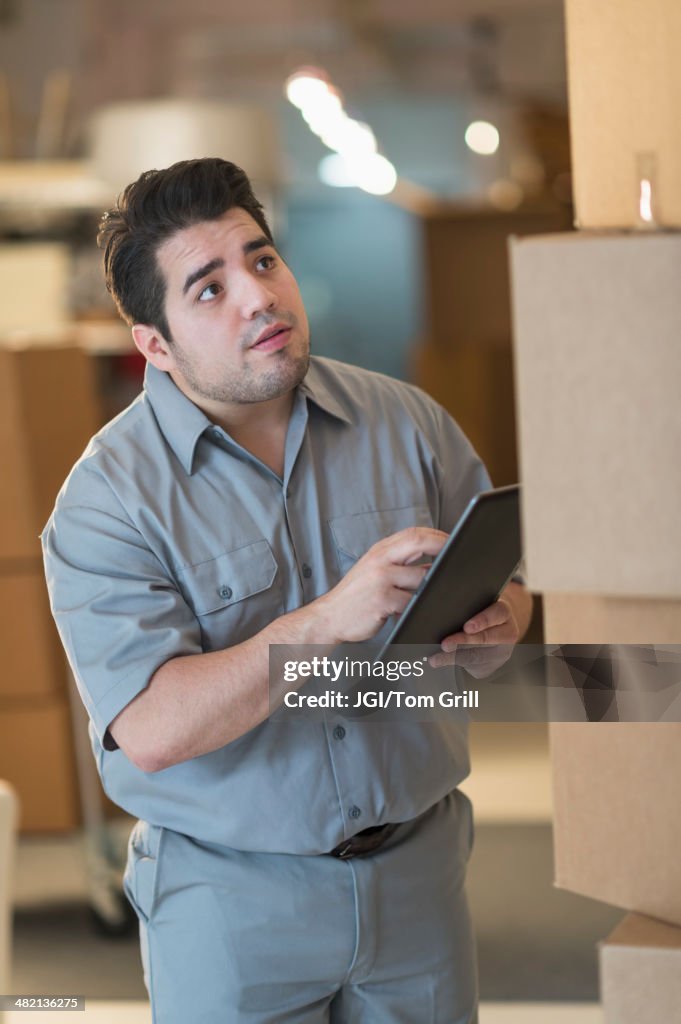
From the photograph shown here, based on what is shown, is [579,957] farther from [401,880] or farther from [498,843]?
[401,880]

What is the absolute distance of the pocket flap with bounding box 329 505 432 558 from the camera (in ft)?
4.99

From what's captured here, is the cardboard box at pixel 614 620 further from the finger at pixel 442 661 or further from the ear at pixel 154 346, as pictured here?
the ear at pixel 154 346

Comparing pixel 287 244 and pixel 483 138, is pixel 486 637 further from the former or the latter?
pixel 287 244

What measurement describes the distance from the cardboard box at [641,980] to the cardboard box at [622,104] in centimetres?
59

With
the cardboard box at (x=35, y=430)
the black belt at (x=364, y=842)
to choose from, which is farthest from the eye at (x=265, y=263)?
the cardboard box at (x=35, y=430)

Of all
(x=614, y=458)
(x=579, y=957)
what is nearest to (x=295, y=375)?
(x=614, y=458)

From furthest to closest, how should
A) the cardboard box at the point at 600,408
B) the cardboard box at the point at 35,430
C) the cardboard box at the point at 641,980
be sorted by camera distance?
1. the cardboard box at the point at 35,430
2. the cardboard box at the point at 641,980
3. the cardboard box at the point at 600,408

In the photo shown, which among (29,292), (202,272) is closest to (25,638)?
(29,292)

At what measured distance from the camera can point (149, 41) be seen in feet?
26.7

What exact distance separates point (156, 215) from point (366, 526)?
42cm

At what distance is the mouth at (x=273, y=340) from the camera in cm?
139

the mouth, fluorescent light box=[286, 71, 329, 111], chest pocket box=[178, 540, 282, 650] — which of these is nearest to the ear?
the mouth

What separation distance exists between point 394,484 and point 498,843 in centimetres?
272

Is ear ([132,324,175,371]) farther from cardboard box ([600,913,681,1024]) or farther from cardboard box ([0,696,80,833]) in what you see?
cardboard box ([0,696,80,833])
